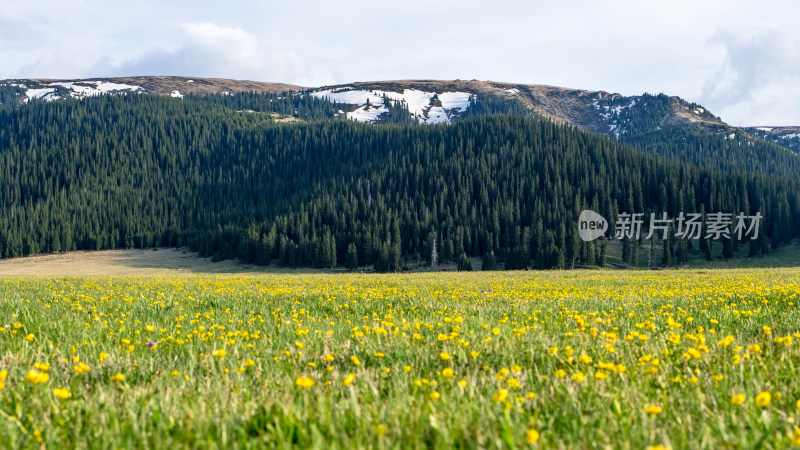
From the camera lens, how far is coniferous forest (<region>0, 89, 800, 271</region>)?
105m

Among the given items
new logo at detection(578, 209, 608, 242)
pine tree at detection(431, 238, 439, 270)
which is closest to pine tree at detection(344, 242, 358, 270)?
pine tree at detection(431, 238, 439, 270)

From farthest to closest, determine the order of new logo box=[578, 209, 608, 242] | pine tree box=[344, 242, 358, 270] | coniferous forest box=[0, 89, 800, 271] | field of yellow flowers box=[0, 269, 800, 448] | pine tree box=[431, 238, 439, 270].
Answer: coniferous forest box=[0, 89, 800, 271]
new logo box=[578, 209, 608, 242]
pine tree box=[431, 238, 439, 270]
pine tree box=[344, 242, 358, 270]
field of yellow flowers box=[0, 269, 800, 448]

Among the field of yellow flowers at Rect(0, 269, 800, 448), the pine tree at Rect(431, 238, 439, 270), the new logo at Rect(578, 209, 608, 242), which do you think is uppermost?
the new logo at Rect(578, 209, 608, 242)

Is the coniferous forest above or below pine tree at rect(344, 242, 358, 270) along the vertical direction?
above

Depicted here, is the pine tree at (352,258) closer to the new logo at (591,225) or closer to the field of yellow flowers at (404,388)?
the new logo at (591,225)

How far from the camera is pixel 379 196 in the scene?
134 metres

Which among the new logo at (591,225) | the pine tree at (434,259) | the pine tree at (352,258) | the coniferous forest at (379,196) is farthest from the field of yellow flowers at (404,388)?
the new logo at (591,225)

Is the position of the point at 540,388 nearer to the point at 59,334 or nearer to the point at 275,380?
the point at 275,380

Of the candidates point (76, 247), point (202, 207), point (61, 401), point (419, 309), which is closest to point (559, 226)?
point (419, 309)

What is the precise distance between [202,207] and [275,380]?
551ft

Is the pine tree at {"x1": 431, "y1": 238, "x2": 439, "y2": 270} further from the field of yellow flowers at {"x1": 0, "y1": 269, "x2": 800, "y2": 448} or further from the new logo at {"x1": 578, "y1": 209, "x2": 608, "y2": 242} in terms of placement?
the field of yellow flowers at {"x1": 0, "y1": 269, "x2": 800, "y2": 448}

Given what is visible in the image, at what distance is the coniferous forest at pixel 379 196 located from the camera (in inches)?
4124

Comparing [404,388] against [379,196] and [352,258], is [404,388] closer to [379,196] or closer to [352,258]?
[352,258]

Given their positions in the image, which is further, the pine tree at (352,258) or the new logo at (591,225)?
the new logo at (591,225)
